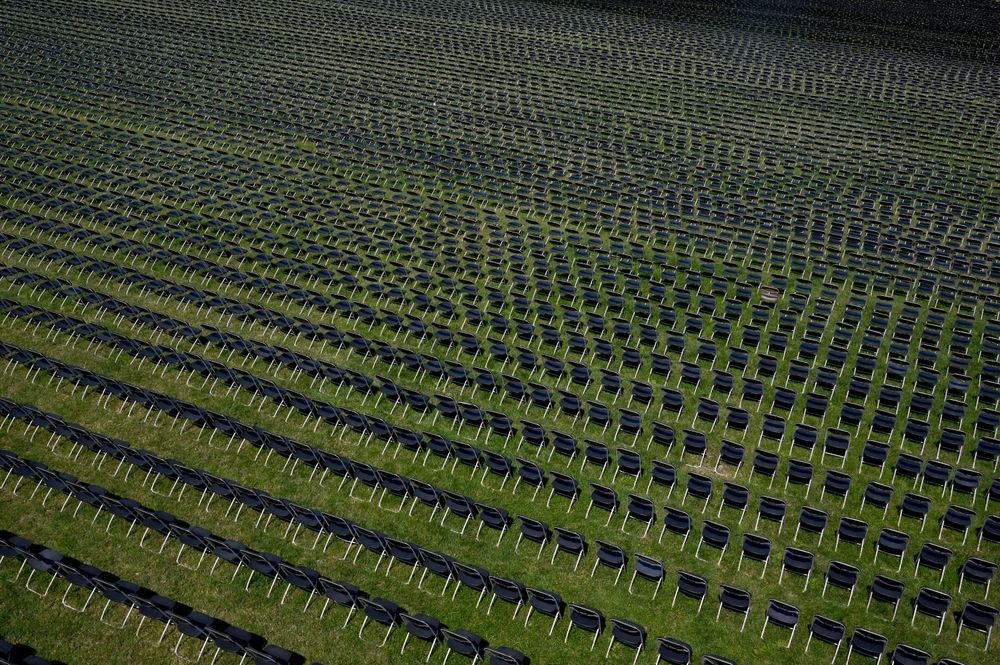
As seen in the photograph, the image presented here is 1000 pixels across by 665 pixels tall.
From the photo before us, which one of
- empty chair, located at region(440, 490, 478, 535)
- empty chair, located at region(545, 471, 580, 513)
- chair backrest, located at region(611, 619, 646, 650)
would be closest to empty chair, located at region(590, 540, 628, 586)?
chair backrest, located at region(611, 619, 646, 650)

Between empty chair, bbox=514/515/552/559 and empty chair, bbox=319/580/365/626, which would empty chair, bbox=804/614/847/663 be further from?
empty chair, bbox=319/580/365/626

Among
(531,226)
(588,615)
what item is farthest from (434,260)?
(588,615)

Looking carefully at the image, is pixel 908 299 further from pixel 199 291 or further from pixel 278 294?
pixel 199 291

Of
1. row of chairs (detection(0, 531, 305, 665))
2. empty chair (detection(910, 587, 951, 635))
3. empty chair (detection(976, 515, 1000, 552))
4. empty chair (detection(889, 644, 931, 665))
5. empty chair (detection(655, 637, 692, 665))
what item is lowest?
row of chairs (detection(0, 531, 305, 665))

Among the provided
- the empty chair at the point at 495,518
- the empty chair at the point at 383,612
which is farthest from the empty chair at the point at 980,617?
the empty chair at the point at 383,612

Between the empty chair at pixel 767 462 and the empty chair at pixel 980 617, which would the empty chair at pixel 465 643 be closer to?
the empty chair at pixel 767 462

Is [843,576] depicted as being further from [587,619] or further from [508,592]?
[508,592]
